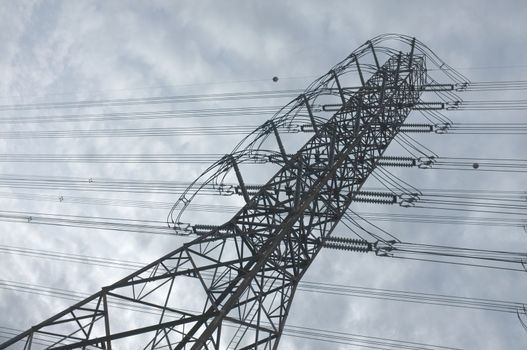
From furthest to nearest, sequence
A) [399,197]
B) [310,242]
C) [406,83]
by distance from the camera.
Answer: [406,83]
[399,197]
[310,242]

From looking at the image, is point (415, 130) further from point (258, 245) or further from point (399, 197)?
point (258, 245)

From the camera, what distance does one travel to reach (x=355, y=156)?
15.9 meters

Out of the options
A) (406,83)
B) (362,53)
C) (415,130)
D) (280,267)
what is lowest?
(280,267)

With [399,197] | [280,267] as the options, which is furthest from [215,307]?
[399,197]

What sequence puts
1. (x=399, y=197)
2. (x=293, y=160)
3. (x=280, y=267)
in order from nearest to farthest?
(x=280, y=267), (x=293, y=160), (x=399, y=197)

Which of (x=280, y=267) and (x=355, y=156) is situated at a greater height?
(x=355, y=156)

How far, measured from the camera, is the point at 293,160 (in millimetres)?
14242

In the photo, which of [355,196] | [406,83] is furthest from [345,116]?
[406,83]

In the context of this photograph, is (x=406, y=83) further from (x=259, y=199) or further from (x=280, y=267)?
(x=280, y=267)

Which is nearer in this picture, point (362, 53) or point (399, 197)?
point (399, 197)

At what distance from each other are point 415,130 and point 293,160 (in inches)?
318

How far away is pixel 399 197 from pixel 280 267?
6.11 metres

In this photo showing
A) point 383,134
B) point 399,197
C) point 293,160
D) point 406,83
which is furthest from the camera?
point 406,83

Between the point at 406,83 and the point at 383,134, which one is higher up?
the point at 406,83
